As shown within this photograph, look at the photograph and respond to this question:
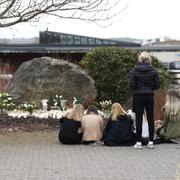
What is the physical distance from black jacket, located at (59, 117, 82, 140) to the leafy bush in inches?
200

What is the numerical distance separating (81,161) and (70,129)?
2.16 meters

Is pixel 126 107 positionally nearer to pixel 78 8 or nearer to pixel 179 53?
pixel 78 8

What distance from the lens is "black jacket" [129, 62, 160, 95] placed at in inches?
420

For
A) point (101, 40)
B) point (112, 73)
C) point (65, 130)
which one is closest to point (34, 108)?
point (112, 73)

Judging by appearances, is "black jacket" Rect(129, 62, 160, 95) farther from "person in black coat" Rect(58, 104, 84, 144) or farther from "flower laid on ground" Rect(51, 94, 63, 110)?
"flower laid on ground" Rect(51, 94, 63, 110)

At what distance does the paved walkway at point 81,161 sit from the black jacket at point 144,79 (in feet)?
3.77

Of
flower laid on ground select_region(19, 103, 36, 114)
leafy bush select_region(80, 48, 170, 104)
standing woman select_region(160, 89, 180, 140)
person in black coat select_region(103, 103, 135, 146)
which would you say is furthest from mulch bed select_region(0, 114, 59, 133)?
standing woman select_region(160, 89, 180, 140)

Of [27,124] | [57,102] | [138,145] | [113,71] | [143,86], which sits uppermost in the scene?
[143,86]

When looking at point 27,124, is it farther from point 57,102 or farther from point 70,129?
point 70,129

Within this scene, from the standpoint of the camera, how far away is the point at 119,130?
36.2 feet

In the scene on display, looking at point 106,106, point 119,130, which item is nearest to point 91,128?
point 119,130

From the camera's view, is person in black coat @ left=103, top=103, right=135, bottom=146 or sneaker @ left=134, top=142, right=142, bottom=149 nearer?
sneaker @ left=134, top=142, right=142, bottom=149

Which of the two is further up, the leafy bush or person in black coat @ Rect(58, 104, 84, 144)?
the leafy bush

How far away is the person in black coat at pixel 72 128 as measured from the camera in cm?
1110
